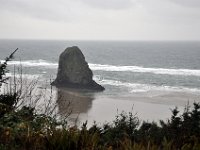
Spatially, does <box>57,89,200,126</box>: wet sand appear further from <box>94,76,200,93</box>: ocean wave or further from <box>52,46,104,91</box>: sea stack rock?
<box>52,46,104,91</box>: sea stack rock

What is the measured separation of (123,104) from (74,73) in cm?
2118

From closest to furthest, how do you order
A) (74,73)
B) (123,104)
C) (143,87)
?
(123,104), (143,87), (74,73)

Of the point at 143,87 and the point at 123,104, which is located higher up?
the point at 143,87

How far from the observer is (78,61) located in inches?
2581

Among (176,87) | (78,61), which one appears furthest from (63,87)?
(176,87)

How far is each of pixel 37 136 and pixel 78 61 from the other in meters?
60.2

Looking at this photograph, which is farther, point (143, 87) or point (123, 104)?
point (143, 87)

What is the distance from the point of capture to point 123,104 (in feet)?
146

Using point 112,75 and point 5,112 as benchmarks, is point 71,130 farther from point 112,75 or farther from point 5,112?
point 112,75

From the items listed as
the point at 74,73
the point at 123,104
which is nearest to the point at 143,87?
the point at 74,73

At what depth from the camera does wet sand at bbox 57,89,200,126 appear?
3819 centimetres

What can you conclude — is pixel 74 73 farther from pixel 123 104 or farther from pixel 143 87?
pixel 123 104

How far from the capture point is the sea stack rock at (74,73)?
2409 inches

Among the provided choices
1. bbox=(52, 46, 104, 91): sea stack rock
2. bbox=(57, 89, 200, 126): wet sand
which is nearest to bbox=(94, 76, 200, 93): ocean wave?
bbox=(57, 89, 200, 126): wet sand
